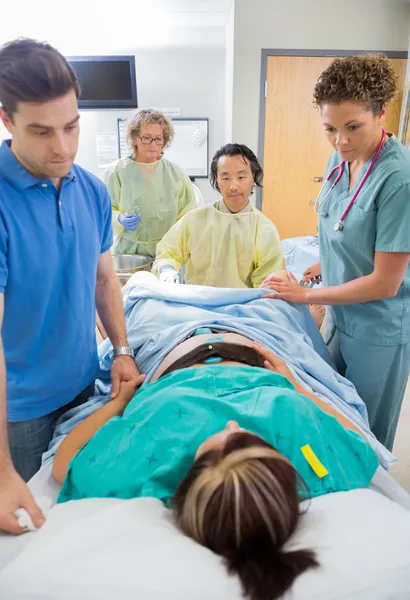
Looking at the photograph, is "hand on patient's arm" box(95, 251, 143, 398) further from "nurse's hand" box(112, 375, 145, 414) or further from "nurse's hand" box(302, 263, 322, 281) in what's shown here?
"nurse's hand" box(302, 263, 322, 281)

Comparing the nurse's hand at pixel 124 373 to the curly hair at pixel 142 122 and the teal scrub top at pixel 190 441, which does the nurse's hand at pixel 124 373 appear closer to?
the teal scrub top at pixel 190 441

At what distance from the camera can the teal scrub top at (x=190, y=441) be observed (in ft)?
3.07

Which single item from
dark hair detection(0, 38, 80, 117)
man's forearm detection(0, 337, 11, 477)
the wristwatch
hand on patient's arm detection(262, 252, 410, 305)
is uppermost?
dark hair detection(0, 38, 80, 117)

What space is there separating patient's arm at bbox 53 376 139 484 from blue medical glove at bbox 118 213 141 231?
1.38 m

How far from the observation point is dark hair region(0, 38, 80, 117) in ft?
2.92

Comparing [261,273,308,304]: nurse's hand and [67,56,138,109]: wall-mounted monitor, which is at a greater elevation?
[67,56,138,109]: wall-mounted monitor

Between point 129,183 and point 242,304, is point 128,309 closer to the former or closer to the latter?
point 242,304

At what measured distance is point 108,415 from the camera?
3.95 feet

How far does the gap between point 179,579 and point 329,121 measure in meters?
1.22

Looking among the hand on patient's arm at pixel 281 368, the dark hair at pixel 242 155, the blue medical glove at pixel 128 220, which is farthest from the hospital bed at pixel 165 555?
the blue medical glove at pixel 128 220

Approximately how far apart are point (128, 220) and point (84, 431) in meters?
1.56

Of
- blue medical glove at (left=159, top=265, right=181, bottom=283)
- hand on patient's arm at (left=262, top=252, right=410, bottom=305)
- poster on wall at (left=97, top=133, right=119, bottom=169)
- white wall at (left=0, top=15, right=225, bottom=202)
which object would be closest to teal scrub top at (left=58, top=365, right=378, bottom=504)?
hand on patient's arm at (left=262, top=252, right=410, bottom=305)

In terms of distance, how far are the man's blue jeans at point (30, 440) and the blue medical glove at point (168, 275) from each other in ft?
2.41

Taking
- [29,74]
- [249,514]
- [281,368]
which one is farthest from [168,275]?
[249,514]
